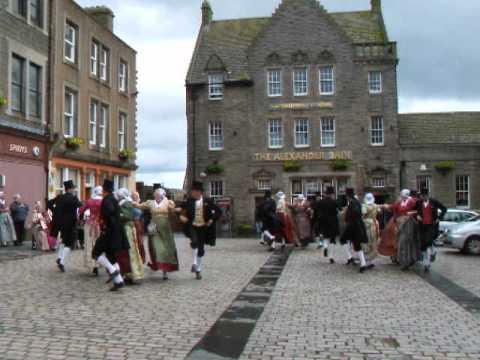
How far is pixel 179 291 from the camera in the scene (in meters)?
10.2

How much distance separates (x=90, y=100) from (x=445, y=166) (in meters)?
21.6

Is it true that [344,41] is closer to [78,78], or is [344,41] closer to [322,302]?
[78,78]

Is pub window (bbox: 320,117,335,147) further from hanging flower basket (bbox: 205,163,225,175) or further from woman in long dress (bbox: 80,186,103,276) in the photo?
woman in long dress (bbox: 80,186,103,276)

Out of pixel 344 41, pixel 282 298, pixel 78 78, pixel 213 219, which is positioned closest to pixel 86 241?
pixel 213 219

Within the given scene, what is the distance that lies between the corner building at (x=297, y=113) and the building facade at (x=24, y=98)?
638 inches

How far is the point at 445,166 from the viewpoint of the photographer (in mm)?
36250

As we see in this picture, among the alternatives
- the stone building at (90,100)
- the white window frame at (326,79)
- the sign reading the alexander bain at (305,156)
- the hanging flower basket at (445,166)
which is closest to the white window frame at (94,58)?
the stone building at (90,100)

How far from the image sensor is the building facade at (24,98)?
2112 centimetres

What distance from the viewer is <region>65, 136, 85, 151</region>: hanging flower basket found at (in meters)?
25.5

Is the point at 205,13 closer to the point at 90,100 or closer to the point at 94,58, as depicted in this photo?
the point at 94,58

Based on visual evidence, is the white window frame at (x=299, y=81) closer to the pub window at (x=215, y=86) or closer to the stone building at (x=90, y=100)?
the pub window at (x=215, y=86)

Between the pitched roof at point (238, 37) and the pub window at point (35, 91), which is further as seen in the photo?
the pitched roof at point (238, 37)

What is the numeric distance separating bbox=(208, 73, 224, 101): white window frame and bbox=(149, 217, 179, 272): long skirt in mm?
28440

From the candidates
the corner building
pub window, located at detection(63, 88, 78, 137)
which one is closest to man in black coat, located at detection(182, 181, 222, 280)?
pub window, located at detection(63, 88, 78, 137)
